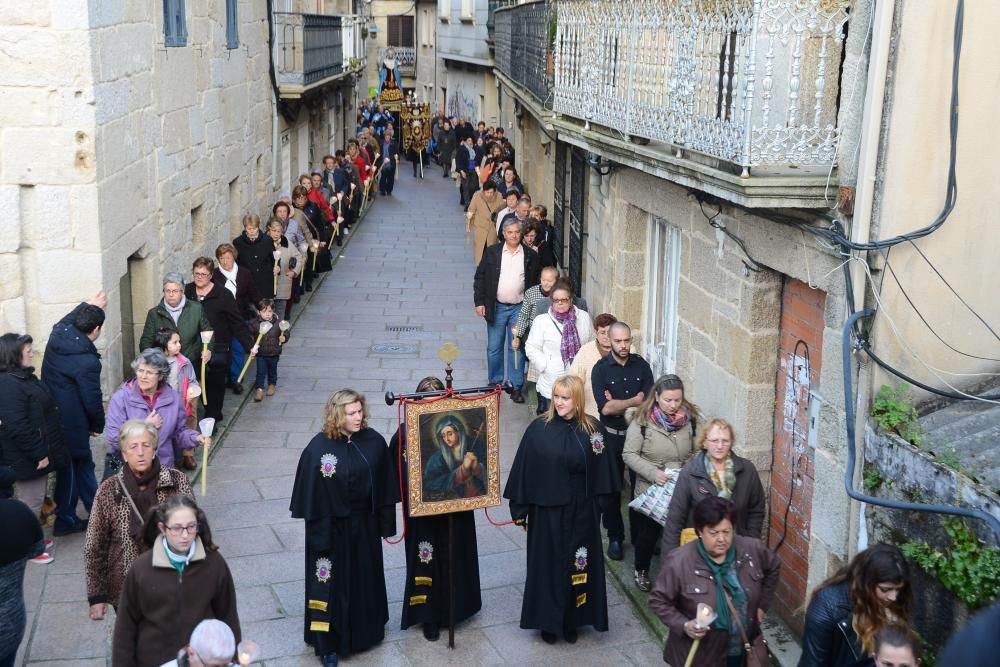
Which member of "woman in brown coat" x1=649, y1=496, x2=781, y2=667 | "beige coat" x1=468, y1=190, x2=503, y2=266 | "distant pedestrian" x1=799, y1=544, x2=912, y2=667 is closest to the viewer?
"distant pedestrian" x1=799, y1=544, x2=912, y2=667

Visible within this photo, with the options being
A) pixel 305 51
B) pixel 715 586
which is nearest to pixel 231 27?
pixel 305 51

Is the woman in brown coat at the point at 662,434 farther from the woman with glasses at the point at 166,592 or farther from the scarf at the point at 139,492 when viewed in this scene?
the woman with glasses at the point at 166,592

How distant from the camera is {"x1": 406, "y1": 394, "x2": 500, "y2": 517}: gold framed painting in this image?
24.2 feet

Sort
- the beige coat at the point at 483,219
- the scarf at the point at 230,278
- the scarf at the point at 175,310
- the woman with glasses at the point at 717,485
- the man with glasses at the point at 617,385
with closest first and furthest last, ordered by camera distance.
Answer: the woman with glasses at the point at 717,485
the man with glasses at the point at 617,385
the scarf at the point at 175,310
the scarf at the point at 230,278
the beige coat at the point at 483,219

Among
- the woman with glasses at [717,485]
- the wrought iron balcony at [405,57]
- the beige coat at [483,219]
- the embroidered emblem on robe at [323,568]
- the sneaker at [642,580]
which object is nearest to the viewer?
the woman with glasses at [717,485]

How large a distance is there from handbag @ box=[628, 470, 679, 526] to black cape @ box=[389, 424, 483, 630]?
3.68ft

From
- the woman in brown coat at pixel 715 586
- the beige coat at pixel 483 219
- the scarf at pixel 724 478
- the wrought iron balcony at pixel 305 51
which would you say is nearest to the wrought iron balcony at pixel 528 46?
the beige coat at pixel 483 219

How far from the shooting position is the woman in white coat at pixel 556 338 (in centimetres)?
1073

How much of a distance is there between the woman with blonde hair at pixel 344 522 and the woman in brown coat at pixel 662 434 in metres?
1.61

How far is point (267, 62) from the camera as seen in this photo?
784 inches

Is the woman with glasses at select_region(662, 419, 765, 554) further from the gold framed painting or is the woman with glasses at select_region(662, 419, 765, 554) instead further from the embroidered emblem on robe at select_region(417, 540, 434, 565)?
the embroidered emblem on robe at select_region(417, 540, 434, 565)

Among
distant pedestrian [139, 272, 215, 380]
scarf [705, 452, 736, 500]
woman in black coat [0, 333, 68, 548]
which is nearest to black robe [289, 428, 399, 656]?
scarf [705, 452, 736, 500]

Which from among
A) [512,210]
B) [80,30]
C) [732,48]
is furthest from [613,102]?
[512,210]

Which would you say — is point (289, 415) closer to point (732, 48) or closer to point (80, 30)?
point (80, 30)
